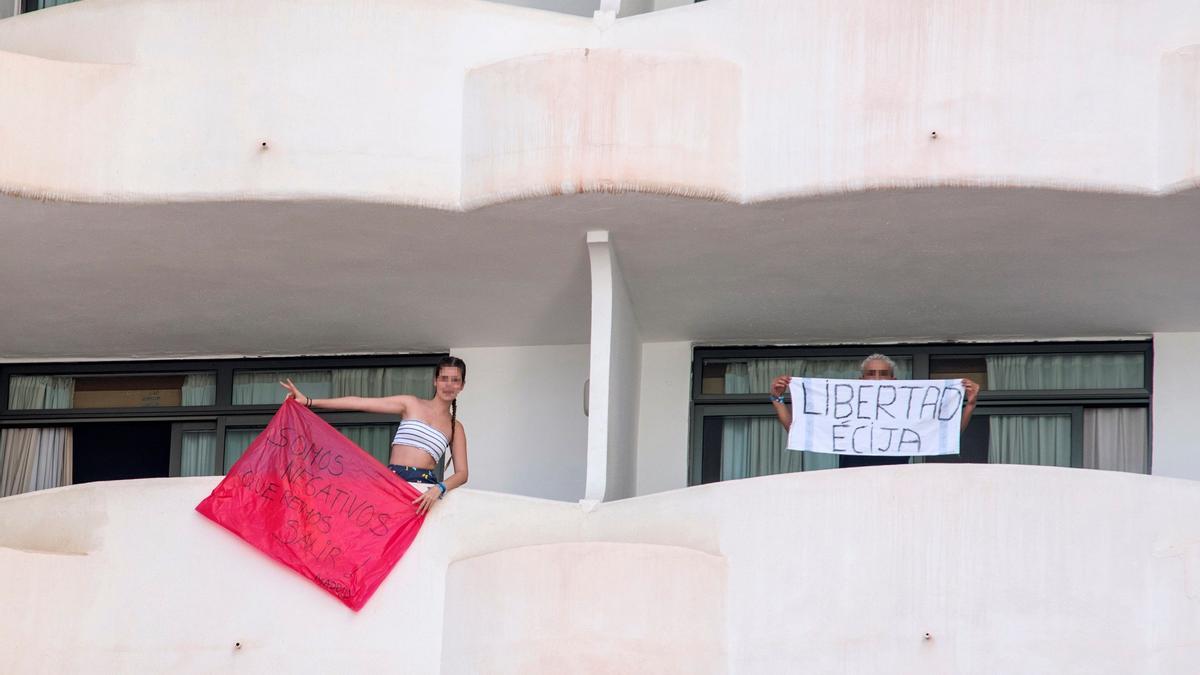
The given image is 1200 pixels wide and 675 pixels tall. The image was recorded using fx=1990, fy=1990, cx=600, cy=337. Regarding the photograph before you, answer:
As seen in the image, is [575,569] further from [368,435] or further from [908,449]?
[368,435]

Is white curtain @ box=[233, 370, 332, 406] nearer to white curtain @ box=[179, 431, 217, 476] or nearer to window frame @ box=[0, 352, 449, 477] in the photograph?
window frame @ box=[0, 352, 449, 477]

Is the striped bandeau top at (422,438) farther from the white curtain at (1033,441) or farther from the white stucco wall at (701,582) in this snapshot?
the white curtain at (1033,441)

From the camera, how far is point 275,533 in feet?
40.1

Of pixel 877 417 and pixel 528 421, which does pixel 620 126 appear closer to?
pixel 877 417

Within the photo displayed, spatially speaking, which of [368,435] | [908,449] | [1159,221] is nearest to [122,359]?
[368,435]

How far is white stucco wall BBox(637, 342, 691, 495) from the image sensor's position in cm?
1469

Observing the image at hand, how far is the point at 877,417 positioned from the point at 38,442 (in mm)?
7183

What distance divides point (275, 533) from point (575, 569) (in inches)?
77.7

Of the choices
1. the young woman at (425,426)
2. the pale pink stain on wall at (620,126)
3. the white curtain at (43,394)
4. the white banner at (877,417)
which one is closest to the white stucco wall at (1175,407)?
the white banner at (877,417)

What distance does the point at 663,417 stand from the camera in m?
14.8

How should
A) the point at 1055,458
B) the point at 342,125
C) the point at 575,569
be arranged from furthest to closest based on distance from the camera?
1. the point at 1055,458
2. the point at 342,125
3. the point at 575,569

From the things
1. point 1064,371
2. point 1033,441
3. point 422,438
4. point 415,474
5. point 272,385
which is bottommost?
point 415,474

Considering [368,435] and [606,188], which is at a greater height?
[606,188]

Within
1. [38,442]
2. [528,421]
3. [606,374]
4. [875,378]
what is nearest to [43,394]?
[38,442]
